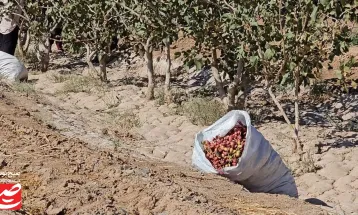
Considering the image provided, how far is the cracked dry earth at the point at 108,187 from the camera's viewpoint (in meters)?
2.48

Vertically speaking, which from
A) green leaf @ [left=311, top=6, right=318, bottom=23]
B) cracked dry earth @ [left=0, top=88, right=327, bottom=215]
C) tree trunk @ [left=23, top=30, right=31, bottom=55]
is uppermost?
green leaf @ [left=311, top=6, right=318, bottom=23]

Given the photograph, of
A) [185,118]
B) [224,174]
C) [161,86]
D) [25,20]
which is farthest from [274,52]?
[25,20]

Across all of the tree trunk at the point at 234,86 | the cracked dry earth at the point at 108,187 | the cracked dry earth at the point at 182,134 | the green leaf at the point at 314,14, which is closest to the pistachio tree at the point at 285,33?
the green leaf at the point at 314,14

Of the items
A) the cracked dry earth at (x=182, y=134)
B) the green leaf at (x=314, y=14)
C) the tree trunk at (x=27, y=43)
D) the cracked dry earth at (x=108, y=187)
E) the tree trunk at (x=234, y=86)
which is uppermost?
the green leaf at (x=314, y=14)

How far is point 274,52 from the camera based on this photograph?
4.33m

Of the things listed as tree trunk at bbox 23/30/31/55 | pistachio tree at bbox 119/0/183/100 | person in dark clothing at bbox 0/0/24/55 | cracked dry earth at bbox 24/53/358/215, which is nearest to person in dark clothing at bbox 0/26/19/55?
person in dark clothing at bbox 0/0/24/55

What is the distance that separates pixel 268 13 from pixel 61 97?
3374 mm

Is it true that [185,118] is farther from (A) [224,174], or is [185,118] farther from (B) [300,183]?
(A) [224,174]

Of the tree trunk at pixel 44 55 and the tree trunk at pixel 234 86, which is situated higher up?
the tree trunk at pixel 234 86

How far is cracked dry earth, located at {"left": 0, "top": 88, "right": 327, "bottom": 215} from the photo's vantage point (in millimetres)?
2480

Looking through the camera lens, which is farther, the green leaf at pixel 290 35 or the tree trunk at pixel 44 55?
the tree trunk at pixel 44 55

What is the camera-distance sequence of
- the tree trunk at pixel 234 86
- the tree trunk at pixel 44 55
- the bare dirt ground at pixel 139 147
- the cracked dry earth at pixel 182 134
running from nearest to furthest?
the bare dirt ground at pixel 139 147 → the cracked dry earth at pixel 182 134 → the tree trunk at pixel 234 86 → the tree trunk at pixel 44 55

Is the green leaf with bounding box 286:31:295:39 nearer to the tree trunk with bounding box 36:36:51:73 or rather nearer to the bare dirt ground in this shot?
the bare dirt ground

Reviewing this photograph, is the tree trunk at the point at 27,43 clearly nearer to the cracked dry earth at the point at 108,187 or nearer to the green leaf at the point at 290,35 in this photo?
the green leaf at the point at 290,35
